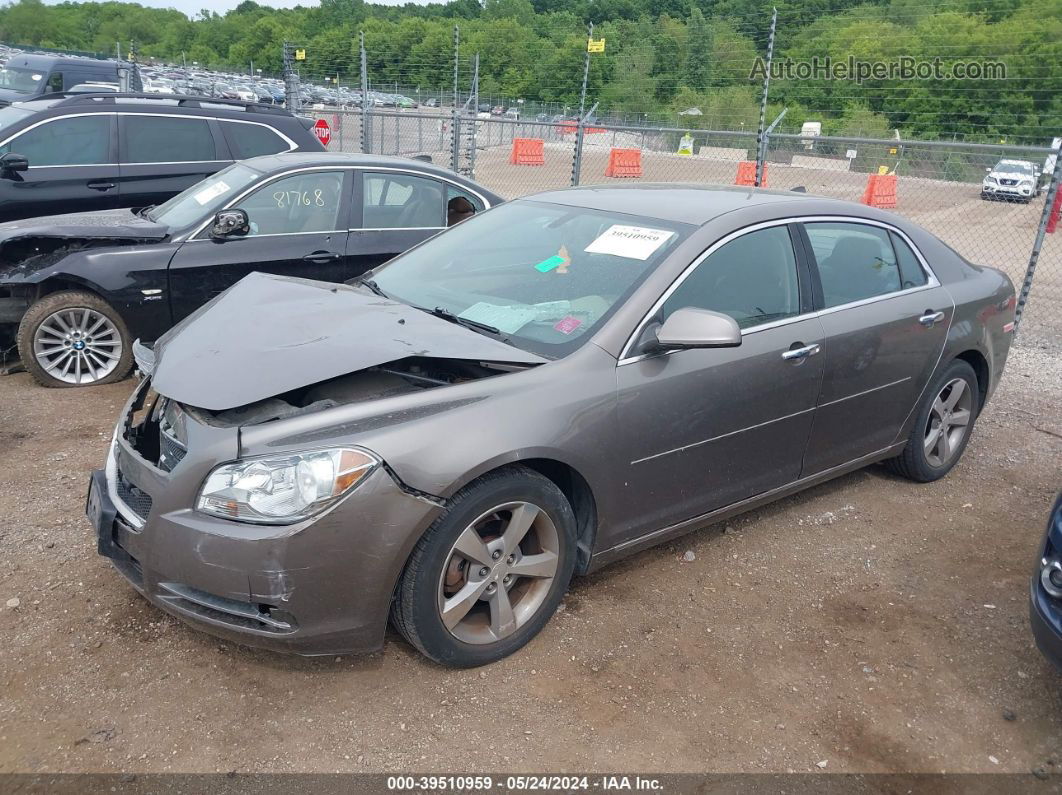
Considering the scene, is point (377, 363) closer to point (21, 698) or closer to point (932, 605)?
point (21, 698)

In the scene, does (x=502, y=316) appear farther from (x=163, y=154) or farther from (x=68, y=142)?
(x=68, y=142)

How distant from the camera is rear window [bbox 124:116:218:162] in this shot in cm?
771

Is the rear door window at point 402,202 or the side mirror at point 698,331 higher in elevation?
the rear door window at point 402,202

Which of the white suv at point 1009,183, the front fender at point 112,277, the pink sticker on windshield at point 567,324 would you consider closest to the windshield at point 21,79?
the front fender at point 112,277

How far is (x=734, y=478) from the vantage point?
145 inches

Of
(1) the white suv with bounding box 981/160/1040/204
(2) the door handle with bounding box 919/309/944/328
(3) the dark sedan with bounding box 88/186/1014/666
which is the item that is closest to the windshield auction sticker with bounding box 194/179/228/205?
(3) the dark sedan with bounding box 88/186/1014/666

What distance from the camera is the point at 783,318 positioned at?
12.4 feet

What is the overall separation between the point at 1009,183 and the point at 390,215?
56.3 feet

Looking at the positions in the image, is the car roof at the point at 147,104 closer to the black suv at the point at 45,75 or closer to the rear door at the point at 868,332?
the rear door at the point at 868,332

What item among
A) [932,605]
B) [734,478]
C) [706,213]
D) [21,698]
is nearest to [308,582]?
[21,698]

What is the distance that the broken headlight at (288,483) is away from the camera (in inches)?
103

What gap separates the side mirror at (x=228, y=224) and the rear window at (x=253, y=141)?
241cm

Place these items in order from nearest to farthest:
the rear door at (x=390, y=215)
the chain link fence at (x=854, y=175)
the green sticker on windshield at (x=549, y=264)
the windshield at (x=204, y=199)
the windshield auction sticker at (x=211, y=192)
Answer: the green sticker on windshield at (x=549, y=264)
the windshield at (x=204, y=199)
the windshield auction sticker at (x=211, y=192)
the rear door at (x=390, y=215)
the chain link fence at (x=854, y=175)

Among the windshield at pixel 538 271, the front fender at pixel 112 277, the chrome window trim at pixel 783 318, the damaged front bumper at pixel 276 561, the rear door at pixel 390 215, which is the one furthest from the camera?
the rear door at pixel 390 215
